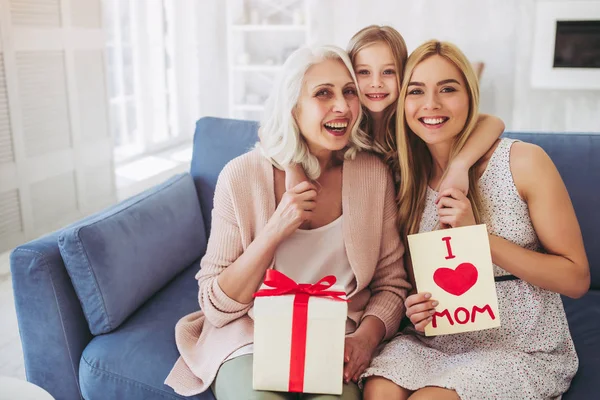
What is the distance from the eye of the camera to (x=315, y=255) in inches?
59.7

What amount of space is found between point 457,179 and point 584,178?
27.4 inches

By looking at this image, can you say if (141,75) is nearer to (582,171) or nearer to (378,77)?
(378,77)

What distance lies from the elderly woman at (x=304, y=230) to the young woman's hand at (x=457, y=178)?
0.22m

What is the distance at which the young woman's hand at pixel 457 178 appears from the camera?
53.0 inches

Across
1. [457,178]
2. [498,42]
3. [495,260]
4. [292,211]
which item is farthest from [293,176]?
[498,42]

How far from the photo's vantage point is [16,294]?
5.12 feet

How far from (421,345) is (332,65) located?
70 centimetres

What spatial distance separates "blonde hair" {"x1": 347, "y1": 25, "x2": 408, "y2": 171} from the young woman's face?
0.11 meters

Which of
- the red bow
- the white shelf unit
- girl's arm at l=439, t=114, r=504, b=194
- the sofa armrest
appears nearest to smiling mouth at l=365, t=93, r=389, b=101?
girl's arm at l=439, t=114, r=504, b=194

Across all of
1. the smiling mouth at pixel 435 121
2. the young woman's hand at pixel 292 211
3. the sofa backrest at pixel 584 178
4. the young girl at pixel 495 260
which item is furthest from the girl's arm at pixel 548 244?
the sofa backrest at pixel 584 178

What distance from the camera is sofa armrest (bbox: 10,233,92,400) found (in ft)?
5.06

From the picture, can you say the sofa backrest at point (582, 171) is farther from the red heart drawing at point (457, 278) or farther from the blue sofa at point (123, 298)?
the red heart drawing at point (457, 278)

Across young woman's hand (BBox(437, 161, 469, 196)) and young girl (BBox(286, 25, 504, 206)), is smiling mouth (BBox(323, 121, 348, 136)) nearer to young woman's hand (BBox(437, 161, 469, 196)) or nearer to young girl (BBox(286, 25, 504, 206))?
young girl (BBox(286, 25, 504, 206))

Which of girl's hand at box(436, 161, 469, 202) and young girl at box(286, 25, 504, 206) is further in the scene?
young girl at box(286, 25, 504, 206)
